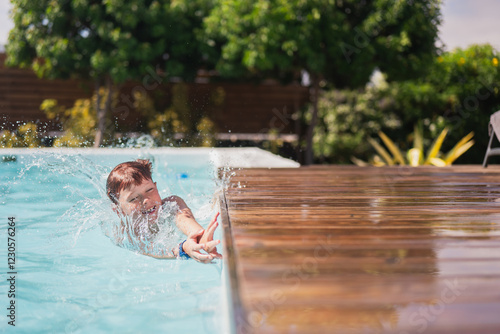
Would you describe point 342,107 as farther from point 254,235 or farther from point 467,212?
point 254,235

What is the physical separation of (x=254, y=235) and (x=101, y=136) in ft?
30.2

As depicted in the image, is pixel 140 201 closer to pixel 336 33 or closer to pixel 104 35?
pixel 336 33

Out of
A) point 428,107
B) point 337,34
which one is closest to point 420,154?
point 428,107

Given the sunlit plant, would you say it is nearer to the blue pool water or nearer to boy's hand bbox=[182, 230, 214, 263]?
the blue pool water

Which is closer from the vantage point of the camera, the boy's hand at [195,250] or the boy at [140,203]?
the boy's hand at [195,250]

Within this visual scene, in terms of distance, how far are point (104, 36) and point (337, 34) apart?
15.0 ft

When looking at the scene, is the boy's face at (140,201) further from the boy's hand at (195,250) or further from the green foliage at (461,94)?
the green foliage at (461,94)

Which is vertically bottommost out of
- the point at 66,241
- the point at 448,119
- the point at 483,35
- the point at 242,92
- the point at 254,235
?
the point at 66,241

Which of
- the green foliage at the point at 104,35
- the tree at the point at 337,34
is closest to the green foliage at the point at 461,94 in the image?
the tree at the point at 337,34

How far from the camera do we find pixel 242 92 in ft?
38.9

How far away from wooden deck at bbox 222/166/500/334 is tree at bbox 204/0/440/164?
5.28 metres

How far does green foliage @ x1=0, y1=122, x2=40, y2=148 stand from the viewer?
376 inches

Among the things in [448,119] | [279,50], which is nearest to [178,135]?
[279,50]

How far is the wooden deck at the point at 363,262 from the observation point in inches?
45.2
